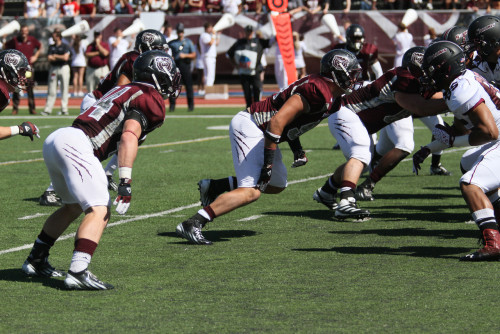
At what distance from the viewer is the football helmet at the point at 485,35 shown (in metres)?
8.03

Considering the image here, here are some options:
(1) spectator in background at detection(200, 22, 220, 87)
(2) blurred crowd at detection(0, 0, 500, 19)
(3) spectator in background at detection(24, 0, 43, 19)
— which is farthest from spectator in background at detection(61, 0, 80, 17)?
(1) spectator in background at detection(200, 22, 220, 87)

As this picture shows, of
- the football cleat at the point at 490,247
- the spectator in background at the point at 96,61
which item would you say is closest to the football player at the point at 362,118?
the football cleat at the point at 490,247

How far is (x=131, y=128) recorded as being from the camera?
6023 mm

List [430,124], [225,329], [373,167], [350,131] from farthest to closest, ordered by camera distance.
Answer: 1. [430,124]
2. [373,167]
3. [350,131]
4. [225,329]

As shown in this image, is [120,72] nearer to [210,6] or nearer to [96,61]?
[96,61]

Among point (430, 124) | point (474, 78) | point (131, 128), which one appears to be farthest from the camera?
point (430, 124)

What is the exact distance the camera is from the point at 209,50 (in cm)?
2694

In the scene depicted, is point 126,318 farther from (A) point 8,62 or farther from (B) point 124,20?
(B) point 124,20

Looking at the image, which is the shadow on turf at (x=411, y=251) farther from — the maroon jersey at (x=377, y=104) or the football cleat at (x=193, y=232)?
the maroon jersey at (x=377, y=104)

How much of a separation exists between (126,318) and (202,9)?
25.7 m

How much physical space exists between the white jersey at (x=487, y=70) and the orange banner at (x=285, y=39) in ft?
45.9

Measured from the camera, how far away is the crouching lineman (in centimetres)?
575

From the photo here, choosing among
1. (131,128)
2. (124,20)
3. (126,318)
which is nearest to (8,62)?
(131,128)

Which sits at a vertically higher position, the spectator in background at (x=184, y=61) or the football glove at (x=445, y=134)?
the football glove at (x=445, y=134)
